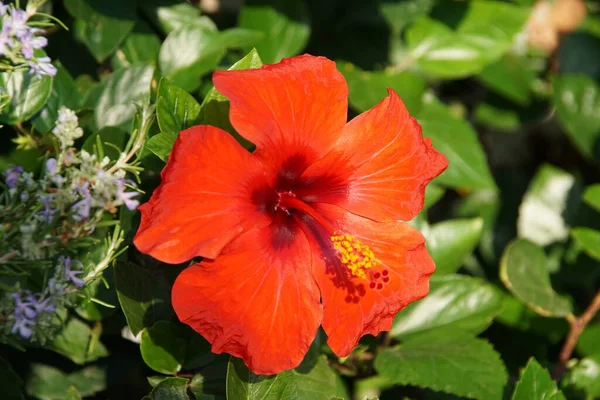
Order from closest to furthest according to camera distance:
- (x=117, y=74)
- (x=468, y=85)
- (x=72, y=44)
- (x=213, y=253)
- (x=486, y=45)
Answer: (x=213, y=253)
(x=117, y=74)
(x=72, y=44)
(x=486, y=45)
(x=468, y=85)

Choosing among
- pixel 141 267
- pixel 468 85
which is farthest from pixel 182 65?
pixel 468 85

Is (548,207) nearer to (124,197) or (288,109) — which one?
(288,109)

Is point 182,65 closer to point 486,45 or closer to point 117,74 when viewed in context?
point 117,74

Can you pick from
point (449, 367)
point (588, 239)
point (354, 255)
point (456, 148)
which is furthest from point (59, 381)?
point (588, 239)

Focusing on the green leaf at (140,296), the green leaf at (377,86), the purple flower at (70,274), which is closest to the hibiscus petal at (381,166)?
the green leaf at (140,296)

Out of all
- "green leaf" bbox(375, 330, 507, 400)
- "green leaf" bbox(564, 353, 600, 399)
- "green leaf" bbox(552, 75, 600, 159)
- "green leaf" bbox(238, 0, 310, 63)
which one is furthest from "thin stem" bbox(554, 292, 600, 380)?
"green leaf" bbox(238, 0, 310, 63)

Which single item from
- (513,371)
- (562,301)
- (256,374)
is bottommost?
(513,371)

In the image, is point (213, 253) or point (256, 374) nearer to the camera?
point (213, 253)
